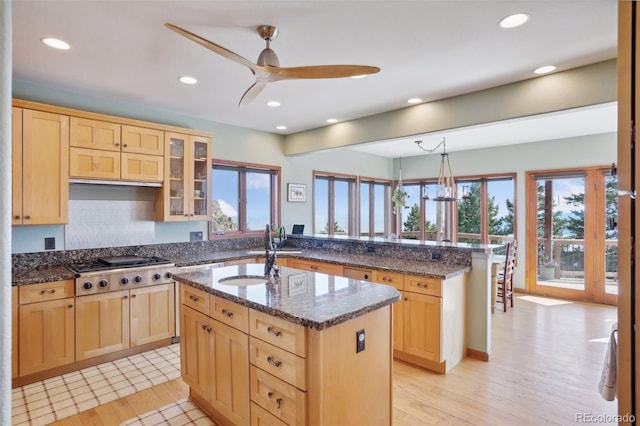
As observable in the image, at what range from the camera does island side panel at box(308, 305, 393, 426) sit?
1.67m

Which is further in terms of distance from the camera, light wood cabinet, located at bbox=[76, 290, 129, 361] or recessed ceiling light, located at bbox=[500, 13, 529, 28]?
light wood cabinet, located at bbox=[76, 290, 129, 361]

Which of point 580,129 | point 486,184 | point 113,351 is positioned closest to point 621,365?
point 113,351

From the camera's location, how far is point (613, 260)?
18.0ft

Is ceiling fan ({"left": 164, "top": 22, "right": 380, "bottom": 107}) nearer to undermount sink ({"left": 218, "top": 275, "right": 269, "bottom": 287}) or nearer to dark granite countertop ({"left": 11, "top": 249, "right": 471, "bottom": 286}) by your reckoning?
undermount sink ({"left": 218, "top": 275, "right": 269, "bottom": 287})

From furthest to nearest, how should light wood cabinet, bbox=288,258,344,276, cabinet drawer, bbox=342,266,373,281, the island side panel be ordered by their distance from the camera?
light wood cabinet, bbox=288,258,344,276 → cabinet drawer, bbox=342,266,373,281 → the island side panel

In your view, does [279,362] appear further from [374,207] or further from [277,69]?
[374,207]

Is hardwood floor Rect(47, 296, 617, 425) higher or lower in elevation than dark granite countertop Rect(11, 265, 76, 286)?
lower

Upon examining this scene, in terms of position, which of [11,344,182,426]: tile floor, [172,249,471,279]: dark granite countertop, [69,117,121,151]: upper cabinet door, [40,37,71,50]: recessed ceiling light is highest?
[40,37,71,50]: recessed ceiling light

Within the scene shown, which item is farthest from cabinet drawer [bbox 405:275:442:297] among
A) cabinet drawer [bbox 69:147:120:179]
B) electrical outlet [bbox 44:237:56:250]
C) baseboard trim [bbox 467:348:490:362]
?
electrical outlet [bbox 44:237:56:250]

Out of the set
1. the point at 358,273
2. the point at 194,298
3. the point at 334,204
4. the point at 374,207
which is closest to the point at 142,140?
the point at 194,298

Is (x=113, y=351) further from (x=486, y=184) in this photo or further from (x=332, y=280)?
(x=486, y=184)

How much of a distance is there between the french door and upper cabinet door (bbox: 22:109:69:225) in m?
6.87

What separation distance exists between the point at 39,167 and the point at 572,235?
7440 millimetres

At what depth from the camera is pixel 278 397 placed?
1824 mm
